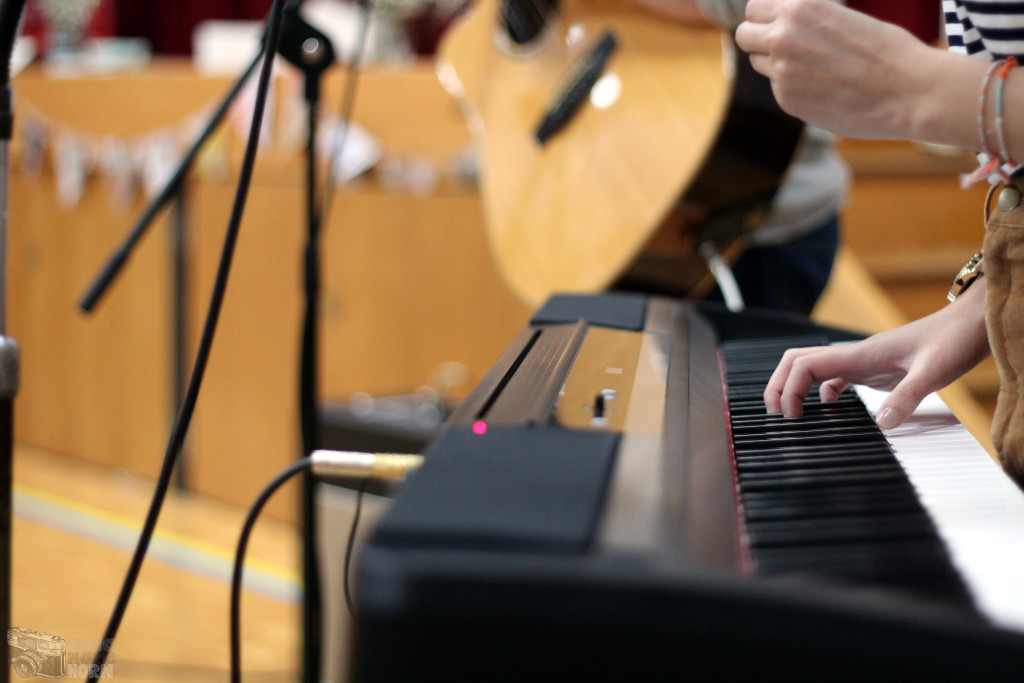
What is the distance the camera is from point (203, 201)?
8.04 feet

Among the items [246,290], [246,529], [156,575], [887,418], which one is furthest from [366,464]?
[246,290]

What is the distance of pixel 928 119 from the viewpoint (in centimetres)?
46

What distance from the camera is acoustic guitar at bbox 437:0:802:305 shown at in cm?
118

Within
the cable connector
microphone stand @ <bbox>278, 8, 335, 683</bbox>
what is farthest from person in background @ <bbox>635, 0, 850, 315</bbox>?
the cable connector

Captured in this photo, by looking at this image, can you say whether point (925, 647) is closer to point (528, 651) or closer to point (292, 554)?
point (528, 651)

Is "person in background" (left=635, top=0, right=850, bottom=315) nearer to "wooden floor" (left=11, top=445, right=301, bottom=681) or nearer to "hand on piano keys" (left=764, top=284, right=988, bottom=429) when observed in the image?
"hand on piano keys" (left=764, top=284, right=988, bottom=429)

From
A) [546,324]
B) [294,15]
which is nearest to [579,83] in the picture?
[294,15]

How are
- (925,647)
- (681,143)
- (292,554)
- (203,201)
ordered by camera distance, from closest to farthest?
1. (925,647)
2. (681,143)
3. (292,554)
4. (203,201)

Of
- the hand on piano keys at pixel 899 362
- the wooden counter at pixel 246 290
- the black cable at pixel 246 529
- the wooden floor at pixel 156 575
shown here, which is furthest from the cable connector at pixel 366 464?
the wooden counter at pixel 246 290

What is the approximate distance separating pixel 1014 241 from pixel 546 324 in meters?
0.28

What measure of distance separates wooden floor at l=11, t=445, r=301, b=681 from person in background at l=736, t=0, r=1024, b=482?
3.14 feet

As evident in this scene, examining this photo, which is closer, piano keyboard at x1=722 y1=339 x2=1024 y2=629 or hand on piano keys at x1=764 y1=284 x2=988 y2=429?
piano keyboard at x1=722 y1=339 x2=1024 y2=629

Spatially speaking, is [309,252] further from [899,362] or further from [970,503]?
[970,503]
